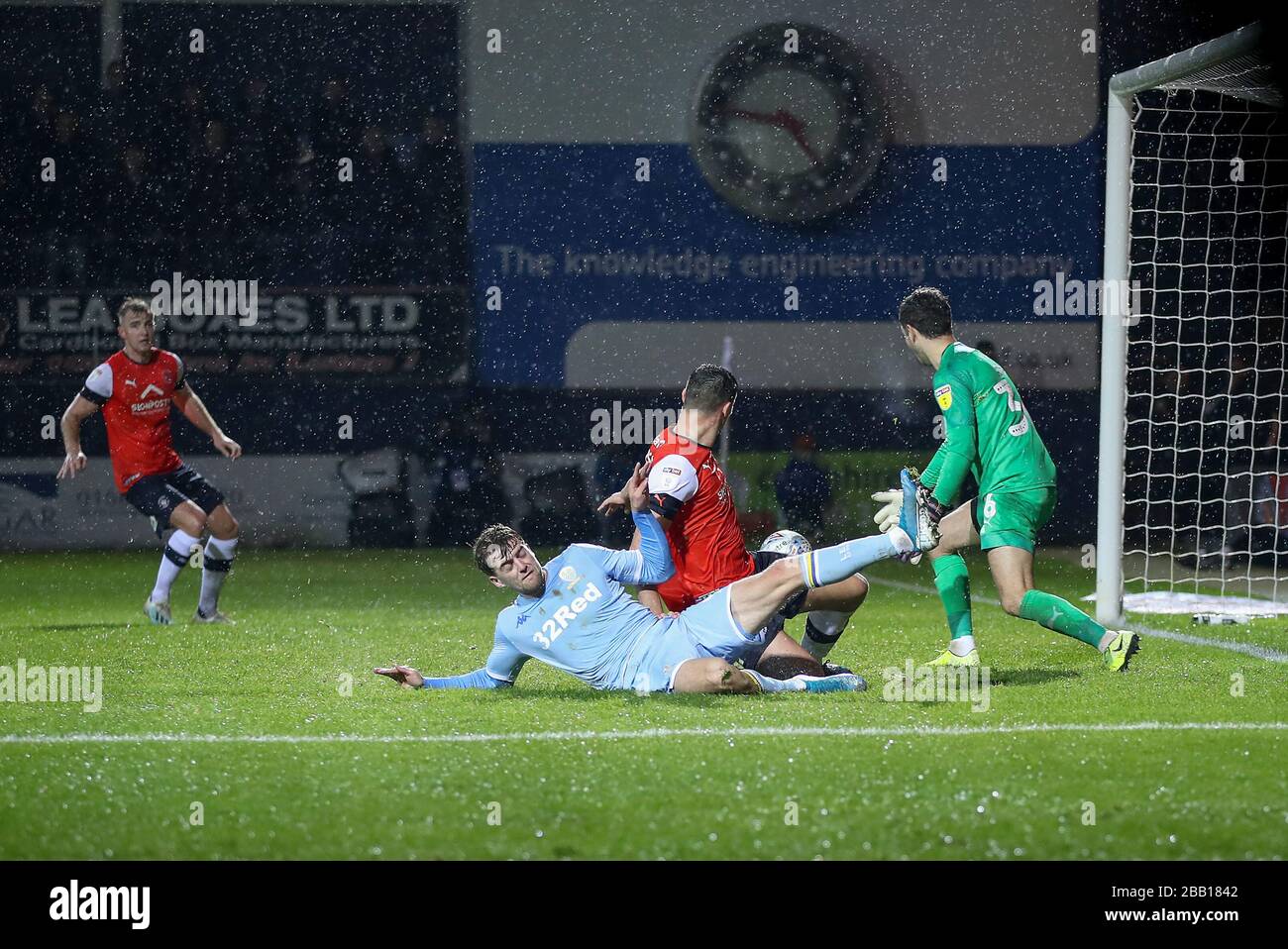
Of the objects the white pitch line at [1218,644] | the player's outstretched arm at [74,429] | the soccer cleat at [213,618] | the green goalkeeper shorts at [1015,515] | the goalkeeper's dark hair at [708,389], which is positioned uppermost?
the goalkeeper's dark hair at [708,389]

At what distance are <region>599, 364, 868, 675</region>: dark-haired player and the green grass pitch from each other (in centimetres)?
36

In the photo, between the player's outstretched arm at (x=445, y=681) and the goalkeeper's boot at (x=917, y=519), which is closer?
the goalkeeper's boot at (x=917, y=519)

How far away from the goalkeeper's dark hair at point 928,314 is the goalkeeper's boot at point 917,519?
1.03 metres

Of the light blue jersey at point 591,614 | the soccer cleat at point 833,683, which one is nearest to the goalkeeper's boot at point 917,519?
the soccer cleat at point 833,683

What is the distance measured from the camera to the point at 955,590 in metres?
6.64

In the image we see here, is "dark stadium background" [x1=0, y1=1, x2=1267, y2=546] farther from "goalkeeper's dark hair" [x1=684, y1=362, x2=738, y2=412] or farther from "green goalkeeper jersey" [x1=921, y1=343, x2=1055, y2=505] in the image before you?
"goalkeeper's dark hair" [x1=684, y1=362, x2=738, y2=412]

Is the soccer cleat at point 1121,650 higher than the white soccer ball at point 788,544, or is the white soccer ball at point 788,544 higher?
the white soccer ball at point 788,544

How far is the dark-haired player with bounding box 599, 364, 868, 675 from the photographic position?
6277 mm

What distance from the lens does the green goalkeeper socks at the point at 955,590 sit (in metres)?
6.64

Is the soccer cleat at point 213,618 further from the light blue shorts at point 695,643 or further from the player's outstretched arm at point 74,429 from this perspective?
the light blue shorts at point 695,643

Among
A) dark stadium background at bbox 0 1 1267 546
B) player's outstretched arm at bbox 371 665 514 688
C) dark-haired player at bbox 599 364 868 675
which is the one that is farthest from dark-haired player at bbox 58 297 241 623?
dark stadium background at bbox 0 1 1267 546

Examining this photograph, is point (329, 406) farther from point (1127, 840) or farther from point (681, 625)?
point (1127, 840)

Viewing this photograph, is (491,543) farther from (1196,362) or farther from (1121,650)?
(1196,362)

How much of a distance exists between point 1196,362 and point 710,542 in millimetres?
12496
